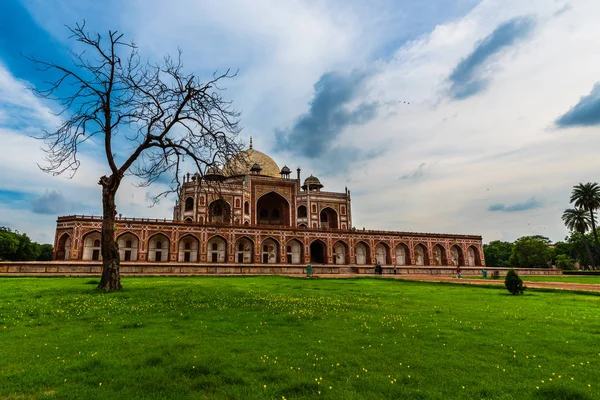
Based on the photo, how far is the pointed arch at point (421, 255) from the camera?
161 feet

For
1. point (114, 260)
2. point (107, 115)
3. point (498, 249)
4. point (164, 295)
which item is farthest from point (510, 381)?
point (498, 249)

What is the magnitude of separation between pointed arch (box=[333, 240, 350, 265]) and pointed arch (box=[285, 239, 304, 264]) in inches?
186

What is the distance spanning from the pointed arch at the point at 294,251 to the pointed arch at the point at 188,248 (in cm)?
1102

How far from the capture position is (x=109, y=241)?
12461 mm

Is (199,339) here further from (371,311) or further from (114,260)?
(114,260)

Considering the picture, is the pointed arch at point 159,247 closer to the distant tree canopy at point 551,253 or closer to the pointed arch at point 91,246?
the pointed arch at point 91,246

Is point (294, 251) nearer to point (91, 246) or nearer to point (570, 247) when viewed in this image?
point (91, 246)

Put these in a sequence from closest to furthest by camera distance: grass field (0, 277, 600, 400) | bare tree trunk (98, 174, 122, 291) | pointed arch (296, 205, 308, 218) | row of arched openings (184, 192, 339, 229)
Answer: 1. grass field (0, 277, 600, 400)
2. bare tree trunk (98, 174, 122, 291)
3. row of arched openings (184, 192, 339, 229)
4. pointed arch (296, 205, 308, 218)

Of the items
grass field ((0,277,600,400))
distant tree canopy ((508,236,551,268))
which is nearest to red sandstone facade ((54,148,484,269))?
distant tree canopy ((508,236,551,268))

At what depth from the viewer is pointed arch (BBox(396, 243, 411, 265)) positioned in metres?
48.2

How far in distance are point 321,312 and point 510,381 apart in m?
4.59

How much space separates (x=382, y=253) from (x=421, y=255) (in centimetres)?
645

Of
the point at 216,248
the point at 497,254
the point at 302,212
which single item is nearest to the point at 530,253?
the point at 497,254

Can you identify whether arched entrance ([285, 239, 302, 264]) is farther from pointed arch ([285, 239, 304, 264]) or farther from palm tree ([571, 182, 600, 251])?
palm tree ([571, 182, 600, 251])
